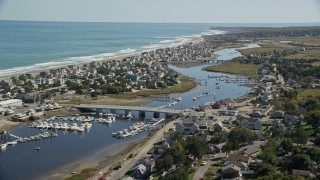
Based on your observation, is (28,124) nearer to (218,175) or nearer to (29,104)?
(29,104)

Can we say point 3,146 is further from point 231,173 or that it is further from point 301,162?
point 301,162

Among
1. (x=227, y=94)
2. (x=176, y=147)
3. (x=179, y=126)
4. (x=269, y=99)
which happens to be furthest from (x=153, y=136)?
(x=227, y=94)

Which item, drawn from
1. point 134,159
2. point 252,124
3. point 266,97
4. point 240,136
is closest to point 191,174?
point 134,159

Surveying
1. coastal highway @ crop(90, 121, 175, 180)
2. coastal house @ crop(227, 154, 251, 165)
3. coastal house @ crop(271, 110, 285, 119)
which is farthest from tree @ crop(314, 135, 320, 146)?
coastal highway @ crop(90, 121, 175, 180)

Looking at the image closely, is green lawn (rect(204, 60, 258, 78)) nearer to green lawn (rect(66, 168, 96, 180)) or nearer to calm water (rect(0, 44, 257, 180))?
calm water (rect(0, 44, 257, 180))

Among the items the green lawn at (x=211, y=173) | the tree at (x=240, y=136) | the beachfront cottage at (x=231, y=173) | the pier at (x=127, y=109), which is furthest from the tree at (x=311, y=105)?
the beachfront cottage at (x=231, y=173)

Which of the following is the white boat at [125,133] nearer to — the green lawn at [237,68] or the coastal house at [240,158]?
the coastal house at [240,158]
